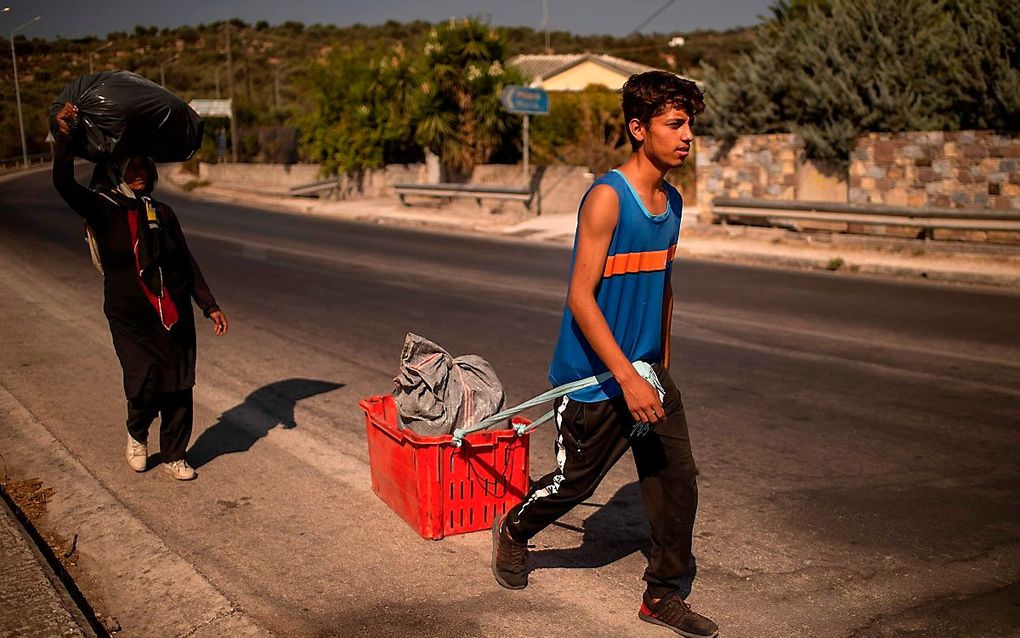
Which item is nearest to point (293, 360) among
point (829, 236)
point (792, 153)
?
point (829, 236)

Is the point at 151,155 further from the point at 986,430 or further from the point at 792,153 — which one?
the point at 792,153

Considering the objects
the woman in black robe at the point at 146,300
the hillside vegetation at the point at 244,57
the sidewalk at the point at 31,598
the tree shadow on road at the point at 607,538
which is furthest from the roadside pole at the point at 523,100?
the hillside vegetation at the point at 244,57

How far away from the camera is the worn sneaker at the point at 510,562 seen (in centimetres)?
399

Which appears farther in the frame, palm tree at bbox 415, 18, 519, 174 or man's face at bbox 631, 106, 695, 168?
palm tree at bbox 415, 18, 519, 174

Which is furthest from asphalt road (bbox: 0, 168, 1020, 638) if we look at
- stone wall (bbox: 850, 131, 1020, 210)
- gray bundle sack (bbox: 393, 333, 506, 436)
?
stone wall (bbox: 850, 131, 1020, 210)

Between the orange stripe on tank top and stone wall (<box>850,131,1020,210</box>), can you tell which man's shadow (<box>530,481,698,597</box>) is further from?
stone wall (<box>850,131,1020,210</box>)

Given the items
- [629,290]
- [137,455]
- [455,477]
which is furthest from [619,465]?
[137,455]

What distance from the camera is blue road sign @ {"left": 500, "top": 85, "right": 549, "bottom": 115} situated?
22312 mm

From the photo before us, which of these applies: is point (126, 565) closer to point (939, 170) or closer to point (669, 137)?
point (669, 137)

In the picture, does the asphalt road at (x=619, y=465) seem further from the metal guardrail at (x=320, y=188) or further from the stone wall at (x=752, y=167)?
the metal guardrail at (x=320, y=188)

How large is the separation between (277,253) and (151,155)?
37.1ft

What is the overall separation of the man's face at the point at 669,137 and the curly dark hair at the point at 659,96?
0.02m

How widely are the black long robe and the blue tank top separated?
2.54 m

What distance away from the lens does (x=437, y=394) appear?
4.45m
